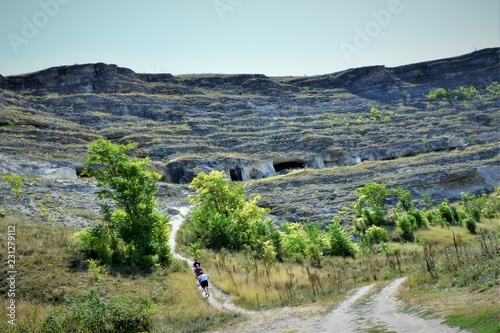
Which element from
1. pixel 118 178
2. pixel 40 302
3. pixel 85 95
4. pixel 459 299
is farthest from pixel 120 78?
pixel 459 299

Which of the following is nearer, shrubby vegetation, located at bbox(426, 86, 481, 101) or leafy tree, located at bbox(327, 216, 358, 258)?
leafy tree, located at bbox(327, 216, 358, 258)

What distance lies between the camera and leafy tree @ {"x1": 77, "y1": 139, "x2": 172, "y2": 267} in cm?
2039

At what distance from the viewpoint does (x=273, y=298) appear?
16.6 metres

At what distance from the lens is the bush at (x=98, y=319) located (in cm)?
1088

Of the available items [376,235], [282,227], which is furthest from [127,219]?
[376,235]

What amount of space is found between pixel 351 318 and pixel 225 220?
1819 cm

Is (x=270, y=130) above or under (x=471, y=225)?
above

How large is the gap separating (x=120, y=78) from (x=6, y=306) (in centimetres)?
7434

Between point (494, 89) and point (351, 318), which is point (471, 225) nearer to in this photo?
point (351, 318)

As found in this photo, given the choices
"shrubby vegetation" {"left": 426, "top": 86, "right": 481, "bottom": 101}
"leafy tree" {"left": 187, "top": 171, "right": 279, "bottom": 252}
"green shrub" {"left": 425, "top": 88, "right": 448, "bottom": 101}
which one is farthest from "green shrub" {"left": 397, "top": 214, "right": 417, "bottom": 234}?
"shrubby vegetation" {"left": 426, "top": 86, "right": 481, "bottom": 101}

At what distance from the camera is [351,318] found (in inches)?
450

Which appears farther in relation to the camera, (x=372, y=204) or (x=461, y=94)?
(x=461, y=94)

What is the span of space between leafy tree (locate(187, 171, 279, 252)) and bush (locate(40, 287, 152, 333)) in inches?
650

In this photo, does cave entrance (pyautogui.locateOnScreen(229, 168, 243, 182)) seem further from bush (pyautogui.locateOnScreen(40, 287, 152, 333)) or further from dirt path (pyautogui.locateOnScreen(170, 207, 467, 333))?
bush (pyautogui.locateOnScreen(40, 287, 152, 333))
